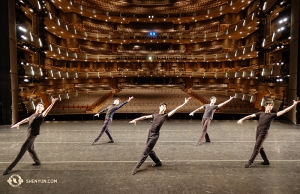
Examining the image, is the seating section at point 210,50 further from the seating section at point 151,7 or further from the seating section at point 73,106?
the seating section at point 73,106

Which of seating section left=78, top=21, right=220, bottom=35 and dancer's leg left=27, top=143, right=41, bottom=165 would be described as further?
seating section left=78, top=21, right=220, bottom=35

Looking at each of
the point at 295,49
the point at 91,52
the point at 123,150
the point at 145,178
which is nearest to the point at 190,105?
the point at 295,49

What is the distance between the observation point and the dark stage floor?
5965mm

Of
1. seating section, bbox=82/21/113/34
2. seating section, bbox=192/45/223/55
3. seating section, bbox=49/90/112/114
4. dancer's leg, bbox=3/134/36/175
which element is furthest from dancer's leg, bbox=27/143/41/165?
seating section, bbox=192/45/223/55

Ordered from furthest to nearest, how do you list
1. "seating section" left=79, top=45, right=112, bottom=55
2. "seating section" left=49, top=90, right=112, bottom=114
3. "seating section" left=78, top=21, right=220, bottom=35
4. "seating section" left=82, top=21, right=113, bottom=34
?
"seating section" left=78, top=21, right=220, bottom=35 → "seating section" left=82, top=21, right=113, bottom=34 → "seating section" left=79, top=45, right=112, bottom=55 → "seating section" left=49, top=90, right=112, bottom=114

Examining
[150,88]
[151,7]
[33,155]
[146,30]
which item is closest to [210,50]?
[150,88]

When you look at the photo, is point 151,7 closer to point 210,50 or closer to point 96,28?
point 96,28

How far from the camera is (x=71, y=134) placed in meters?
12.7

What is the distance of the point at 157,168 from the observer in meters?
7.37

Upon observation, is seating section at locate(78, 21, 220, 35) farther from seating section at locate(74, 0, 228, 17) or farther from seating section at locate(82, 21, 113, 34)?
seating section at locate(74, 0, 228, 17)

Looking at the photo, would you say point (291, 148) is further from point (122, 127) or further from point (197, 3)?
point (197, 3)

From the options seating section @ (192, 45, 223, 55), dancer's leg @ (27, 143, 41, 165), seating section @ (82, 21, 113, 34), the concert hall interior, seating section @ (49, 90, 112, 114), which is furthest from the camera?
seating section @ (82, 21, 113, 34)

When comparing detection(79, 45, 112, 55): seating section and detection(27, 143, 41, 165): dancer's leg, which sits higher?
detection(79, 45, 112, 55): seating section

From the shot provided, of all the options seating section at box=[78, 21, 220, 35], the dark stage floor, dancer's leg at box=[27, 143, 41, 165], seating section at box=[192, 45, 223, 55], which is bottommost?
the dark stage floor
